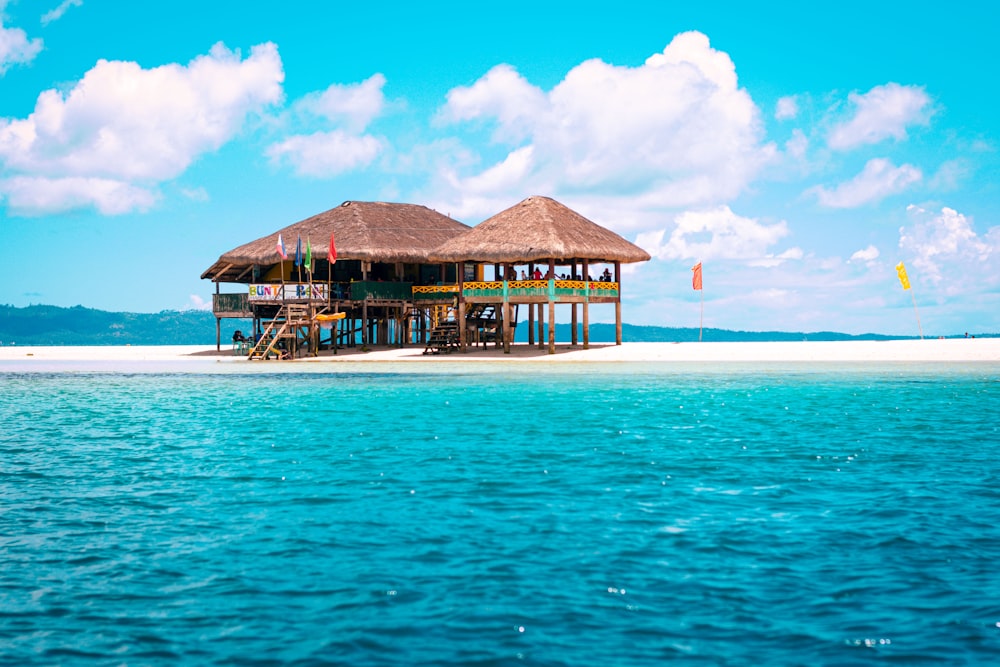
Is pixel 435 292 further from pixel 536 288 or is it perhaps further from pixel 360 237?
pixel 536 288

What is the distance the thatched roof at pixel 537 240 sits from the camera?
131ft

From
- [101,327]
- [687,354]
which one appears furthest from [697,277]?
[101,327]

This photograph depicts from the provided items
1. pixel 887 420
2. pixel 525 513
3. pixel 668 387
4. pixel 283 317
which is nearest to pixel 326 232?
pixel 283 317

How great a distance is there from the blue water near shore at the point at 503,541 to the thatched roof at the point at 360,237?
25.5 m

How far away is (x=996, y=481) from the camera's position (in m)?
12.2

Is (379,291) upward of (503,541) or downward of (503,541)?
upward

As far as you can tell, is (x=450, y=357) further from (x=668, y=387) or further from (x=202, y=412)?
(x=202, y=412)

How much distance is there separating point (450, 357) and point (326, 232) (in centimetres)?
1067

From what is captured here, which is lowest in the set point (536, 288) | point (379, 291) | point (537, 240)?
point (536, 288)

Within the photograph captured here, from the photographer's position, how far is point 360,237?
45812 millimetres

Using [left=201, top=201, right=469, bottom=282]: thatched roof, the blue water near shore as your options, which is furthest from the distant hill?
the blue water near shore

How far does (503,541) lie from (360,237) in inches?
1494

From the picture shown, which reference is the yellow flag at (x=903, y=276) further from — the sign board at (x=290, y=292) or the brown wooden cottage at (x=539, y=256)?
the sign board at (x=290, y=292)

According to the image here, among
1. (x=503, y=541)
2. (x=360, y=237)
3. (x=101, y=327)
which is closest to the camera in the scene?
(x=503, y=541)
